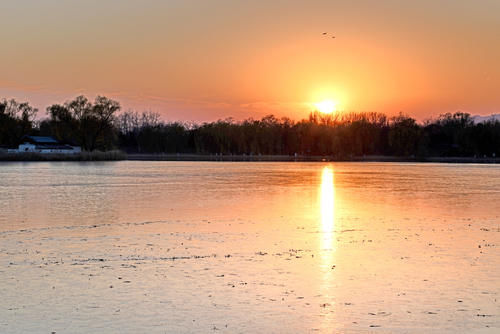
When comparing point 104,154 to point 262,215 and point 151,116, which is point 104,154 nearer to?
point 151,116

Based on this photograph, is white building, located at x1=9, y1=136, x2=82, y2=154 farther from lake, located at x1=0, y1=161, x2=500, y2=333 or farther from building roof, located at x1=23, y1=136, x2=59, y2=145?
lake, located at x1=0, y1=161, x2=500, y2=333

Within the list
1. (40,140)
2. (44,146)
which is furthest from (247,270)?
(40,140)

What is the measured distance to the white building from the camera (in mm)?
100375

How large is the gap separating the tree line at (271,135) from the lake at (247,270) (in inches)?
3444

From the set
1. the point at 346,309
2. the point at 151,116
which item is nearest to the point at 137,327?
the point at 346,309

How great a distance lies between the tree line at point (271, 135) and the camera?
104625 mm

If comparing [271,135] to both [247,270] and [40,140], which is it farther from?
[247,270]

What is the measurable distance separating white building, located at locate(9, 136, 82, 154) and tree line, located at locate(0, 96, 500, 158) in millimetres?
1990

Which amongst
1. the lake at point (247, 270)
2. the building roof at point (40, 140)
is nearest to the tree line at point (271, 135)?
the building roof at point (40, 140)

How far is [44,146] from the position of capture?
102062mm

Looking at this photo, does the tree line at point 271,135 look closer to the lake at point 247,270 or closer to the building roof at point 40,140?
the building roof at point 40,140

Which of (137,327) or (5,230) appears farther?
(5,230)

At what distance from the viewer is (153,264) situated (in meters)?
11.0

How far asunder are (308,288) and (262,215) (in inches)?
388
